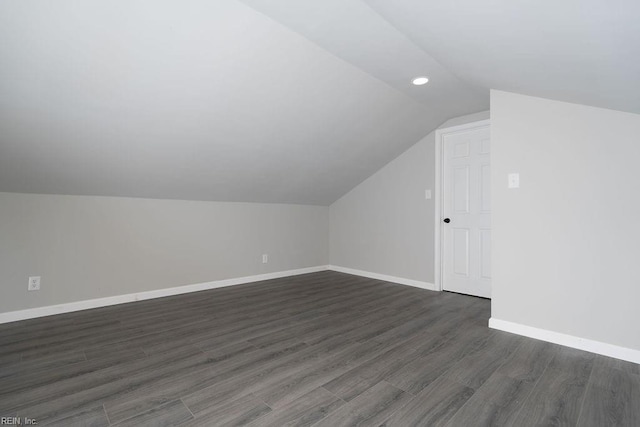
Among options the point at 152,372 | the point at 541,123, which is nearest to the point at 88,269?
the point at 152,372

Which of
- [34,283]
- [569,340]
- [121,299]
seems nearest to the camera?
[569,340]

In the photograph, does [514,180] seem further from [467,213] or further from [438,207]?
[438,207]

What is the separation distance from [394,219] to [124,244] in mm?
3488

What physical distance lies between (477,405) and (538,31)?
1.89 m

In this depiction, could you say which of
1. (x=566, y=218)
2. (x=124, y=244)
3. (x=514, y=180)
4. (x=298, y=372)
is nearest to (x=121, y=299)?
(x=124, y=244)

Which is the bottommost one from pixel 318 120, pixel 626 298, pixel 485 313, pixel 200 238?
pixel 485 313

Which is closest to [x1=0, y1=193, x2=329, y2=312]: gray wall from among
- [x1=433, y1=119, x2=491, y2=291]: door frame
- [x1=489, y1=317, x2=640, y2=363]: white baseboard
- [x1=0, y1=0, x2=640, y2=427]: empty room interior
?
[x1=0, y1=0, x2=640, y2=427]: empty room interior

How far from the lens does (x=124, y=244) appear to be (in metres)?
3.39

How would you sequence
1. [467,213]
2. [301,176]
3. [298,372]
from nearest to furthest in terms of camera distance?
[298,372], [467,213], [301,176]

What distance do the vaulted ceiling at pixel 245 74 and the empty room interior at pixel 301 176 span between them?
17 millimetres

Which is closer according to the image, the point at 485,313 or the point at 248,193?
Result: the point at 485,313

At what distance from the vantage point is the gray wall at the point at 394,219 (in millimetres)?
4156

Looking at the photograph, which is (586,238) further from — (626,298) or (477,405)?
(477,405)

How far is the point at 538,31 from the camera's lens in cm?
146
